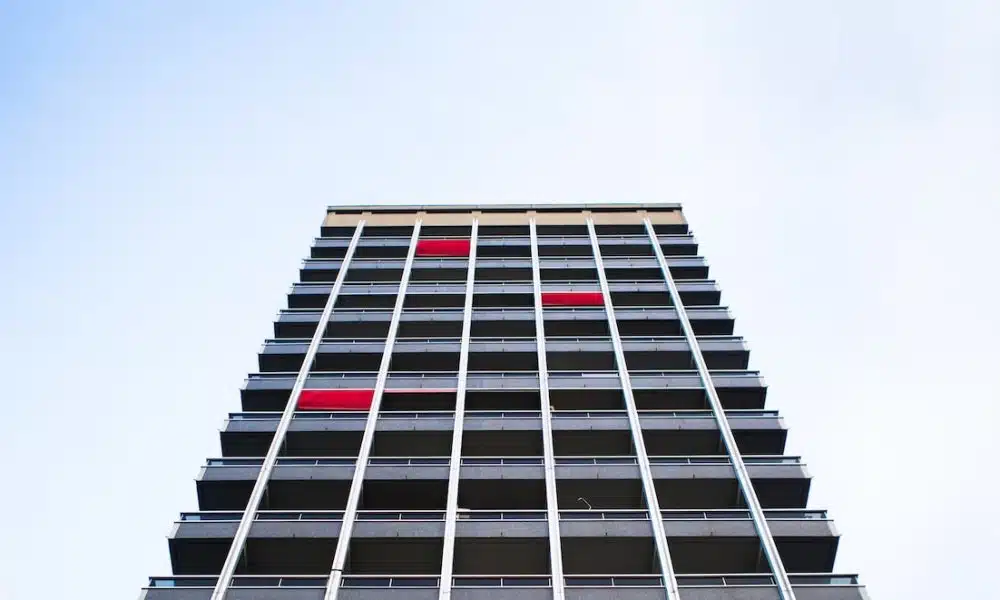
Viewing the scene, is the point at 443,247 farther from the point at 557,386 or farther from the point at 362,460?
the point at 362,460

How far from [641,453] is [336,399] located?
457 inches

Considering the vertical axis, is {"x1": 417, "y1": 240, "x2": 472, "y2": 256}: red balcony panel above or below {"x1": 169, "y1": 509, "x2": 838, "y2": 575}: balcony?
above

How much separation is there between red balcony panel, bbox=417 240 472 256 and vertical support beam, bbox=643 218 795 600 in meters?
10.0

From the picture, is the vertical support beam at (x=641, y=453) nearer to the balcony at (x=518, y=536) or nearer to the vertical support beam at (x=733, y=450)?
the balcony at (x=518, y=536)

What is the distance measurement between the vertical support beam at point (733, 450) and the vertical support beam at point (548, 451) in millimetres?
6014

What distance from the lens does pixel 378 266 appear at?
50125 mm

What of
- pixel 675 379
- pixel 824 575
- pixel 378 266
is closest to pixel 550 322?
pixel 675 379

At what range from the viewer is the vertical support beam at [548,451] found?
27.3m

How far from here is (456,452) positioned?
33438mm

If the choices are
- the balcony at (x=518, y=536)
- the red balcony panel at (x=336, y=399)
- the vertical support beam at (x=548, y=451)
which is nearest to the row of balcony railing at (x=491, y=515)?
the balcony at (x=518, y=536)

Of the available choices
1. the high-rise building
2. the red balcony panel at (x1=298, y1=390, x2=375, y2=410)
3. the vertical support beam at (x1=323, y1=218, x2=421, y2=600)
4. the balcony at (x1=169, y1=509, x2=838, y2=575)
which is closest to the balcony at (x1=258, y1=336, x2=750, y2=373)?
the high-rise building

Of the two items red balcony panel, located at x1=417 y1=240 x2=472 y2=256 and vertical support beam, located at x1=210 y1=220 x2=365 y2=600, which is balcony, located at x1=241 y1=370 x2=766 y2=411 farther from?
red balcony panel, located at x1=417 y1=240 x2=472 y2=256

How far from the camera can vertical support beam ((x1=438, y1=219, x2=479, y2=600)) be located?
90.9ft

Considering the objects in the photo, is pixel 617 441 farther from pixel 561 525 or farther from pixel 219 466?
pixel 219 466
